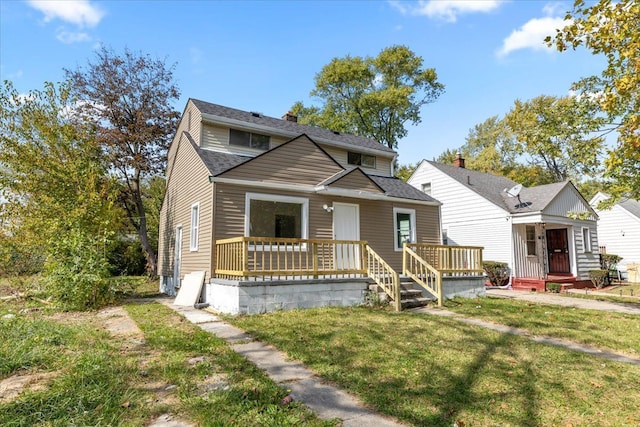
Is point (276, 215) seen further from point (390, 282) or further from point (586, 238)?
point (586, 238)

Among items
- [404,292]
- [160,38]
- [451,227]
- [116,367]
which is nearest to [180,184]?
[160,38]

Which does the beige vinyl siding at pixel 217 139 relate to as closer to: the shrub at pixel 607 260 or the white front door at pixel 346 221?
the white front door at pixel 346 221

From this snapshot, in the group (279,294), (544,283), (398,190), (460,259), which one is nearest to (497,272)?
(544,283)

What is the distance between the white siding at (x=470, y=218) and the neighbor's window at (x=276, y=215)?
397 inches

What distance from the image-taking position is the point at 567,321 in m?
7.23

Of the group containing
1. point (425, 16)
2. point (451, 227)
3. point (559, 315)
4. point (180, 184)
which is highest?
point (425, 16)

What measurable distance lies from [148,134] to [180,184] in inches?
217

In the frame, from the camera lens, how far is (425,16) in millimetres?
11211

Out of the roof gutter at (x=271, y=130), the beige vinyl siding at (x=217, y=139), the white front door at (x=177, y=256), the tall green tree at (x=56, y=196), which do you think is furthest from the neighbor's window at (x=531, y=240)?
the tall green tree at (x=56, y=196)

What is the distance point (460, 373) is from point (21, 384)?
15.7 ft

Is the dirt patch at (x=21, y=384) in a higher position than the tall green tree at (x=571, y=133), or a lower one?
lower

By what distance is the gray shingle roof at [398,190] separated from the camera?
1269cm

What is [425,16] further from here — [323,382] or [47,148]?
[47,148]

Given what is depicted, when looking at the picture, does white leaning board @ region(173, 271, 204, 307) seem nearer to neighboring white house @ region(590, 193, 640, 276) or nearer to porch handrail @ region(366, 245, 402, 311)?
porch handrail @ region(366, 245, 402, 311)
